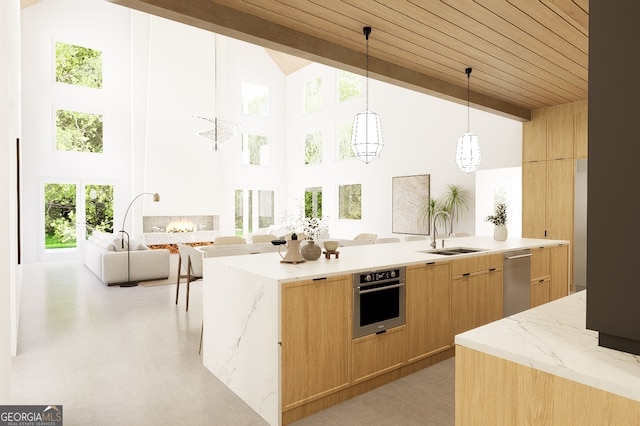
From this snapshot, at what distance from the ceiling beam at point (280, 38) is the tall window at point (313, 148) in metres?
8.13

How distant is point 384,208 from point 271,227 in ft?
14.0

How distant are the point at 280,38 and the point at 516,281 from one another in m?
3.33

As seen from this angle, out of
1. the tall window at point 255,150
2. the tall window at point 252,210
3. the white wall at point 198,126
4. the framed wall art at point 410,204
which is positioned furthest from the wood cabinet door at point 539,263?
the tall window at point 255,150

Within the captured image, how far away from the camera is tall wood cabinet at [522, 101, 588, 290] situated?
598 centimetres

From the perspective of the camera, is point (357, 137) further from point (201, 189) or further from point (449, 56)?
point (201, 189)

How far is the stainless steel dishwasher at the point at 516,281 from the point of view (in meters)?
4.03

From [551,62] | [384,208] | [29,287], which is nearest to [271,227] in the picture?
[384,208]

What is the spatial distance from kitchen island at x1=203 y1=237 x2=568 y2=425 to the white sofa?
4.29 meters

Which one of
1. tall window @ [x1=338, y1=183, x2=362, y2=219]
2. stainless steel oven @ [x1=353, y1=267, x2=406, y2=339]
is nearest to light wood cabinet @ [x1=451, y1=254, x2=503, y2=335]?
stainless steel oven @ [x1=353, y1=267, x2=406, y2=339]

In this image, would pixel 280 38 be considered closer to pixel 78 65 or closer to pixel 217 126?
pixel 217 126

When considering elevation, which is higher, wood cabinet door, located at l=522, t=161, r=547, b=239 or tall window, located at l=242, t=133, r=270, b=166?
tall window, located at l=242, t=133, r=270, b=166

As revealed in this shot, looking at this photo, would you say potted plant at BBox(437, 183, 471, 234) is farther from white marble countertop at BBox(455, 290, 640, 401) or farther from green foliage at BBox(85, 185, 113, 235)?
green foliage at BBox(85, 185, 113, 235)

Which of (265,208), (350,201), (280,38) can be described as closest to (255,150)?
(265,208)

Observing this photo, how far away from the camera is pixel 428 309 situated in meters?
3.23
